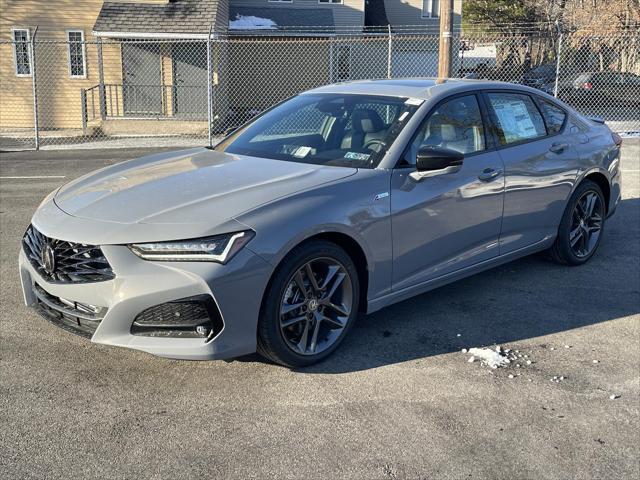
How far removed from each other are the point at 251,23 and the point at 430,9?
9.92m

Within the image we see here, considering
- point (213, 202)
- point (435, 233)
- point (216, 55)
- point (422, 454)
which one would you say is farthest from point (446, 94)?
point (216, 55)

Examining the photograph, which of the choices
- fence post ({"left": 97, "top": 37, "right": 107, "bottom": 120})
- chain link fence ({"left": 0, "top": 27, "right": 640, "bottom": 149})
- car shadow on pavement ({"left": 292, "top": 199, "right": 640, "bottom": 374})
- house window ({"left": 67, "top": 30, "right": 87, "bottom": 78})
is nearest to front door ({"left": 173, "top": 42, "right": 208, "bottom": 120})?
chain link fence ({"left": 0, "top": 27, "right": 640, "bottom": 149})

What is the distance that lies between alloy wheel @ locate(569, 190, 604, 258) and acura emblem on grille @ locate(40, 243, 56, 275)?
4203 mm

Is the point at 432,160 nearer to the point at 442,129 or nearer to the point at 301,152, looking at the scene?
the point at 442,129

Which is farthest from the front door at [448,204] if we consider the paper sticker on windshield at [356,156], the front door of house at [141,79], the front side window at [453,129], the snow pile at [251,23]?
the snow pile at [251,23]

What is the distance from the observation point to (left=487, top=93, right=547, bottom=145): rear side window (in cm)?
528

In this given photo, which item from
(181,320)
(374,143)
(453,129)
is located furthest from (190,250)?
(453,129)

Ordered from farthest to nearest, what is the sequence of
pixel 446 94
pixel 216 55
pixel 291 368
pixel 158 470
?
pixel 216 55
pixel 446 94
pixel 291 368
pixel 158 470

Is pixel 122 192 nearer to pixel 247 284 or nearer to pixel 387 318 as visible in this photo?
pixel 247 284

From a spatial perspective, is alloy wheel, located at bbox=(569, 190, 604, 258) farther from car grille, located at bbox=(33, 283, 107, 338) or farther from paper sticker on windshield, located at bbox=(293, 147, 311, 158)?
car grille, located at bbox=(33, 283, 107, 338)

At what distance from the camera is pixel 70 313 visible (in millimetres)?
3719

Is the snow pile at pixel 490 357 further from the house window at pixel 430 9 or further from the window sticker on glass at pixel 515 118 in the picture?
the house window at pixel 430 9

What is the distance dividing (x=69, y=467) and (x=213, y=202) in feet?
4.96

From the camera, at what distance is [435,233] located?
4.58 meters
